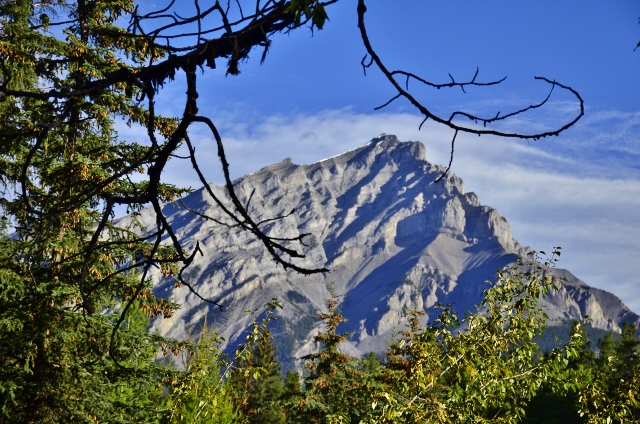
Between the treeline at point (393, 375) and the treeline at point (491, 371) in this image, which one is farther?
the treeline at point (393, 375)

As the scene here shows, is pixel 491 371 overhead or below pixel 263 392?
overhead

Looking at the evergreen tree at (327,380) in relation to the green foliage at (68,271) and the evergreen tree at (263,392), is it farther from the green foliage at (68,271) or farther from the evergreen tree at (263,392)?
the green foliage at (68,271)

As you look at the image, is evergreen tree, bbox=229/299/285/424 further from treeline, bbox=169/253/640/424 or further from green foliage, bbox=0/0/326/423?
treeline, bbox=169/253/640/424

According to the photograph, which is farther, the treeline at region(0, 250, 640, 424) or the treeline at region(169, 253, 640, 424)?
the treeline at region(0, 250, 640, 424)

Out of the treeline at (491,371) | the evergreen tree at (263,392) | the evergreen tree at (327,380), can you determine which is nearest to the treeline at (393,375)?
the treeline at (491,371)

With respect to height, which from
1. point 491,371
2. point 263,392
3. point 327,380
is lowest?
point 263,392

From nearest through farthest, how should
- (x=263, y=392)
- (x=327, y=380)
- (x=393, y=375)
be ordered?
1. (x=393, y=375)
2. (x=327, y=380)
3. (x=263, y=392)

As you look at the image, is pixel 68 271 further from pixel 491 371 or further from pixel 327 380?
pixel 327 380

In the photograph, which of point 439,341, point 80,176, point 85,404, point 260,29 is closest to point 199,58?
point 260,29

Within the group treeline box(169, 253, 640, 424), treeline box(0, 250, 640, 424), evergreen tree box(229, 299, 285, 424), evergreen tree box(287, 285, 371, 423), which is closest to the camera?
treeline box(169, 253, 640, 424)

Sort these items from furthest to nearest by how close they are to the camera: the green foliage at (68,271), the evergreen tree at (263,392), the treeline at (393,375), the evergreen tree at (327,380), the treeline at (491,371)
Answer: the evergreen tree at (263,392)
the evergreen tree at (327,380)
the green foliage at (68,271)
the treeline at (393,375)
the treeline at (491,371)

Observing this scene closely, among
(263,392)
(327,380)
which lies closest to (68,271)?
(327,380)

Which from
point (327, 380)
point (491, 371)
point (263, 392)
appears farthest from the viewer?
point (263, 392)

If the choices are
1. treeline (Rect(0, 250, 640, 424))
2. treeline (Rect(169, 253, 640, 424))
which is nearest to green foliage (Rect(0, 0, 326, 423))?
treeline (Rect(0, 250, 640, 424))
